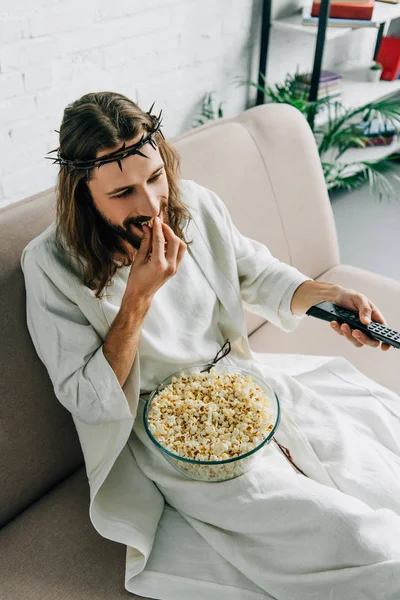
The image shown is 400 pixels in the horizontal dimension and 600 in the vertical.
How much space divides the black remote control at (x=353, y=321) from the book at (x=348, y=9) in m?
1.94

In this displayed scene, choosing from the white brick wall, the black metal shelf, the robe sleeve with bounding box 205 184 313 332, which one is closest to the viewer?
the robe sleeve with bounding box 205 184 313 332

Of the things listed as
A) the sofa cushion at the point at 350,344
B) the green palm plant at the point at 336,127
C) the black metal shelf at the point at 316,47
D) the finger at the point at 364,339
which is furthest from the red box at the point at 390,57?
the finger at the point at 364,339

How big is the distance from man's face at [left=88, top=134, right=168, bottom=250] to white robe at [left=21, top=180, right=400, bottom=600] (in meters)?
0.12

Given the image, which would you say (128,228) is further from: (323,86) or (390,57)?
(390,57)

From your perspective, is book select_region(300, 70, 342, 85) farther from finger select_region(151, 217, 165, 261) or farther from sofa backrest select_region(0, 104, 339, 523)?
finger select_region(151, 217, 165, 261)

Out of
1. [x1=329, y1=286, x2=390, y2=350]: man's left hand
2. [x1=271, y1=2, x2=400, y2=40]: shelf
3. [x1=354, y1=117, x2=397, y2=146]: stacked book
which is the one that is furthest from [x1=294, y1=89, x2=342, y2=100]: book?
[x1=329, y1=286, x2=390, y2=350]: man's left hand

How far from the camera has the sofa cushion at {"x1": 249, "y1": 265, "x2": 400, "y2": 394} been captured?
1.48m

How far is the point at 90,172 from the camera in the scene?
998 mm

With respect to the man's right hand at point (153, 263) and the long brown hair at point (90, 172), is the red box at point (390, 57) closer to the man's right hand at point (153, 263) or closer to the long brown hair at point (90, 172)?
the long brown hair at point (90, 172)

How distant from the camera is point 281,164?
5.31 feet

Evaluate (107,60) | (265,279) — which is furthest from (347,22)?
(265,279)

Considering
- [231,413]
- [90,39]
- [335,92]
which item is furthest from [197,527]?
[335,92]

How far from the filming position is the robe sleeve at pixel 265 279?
1.30 m

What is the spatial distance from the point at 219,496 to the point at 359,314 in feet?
1.43
